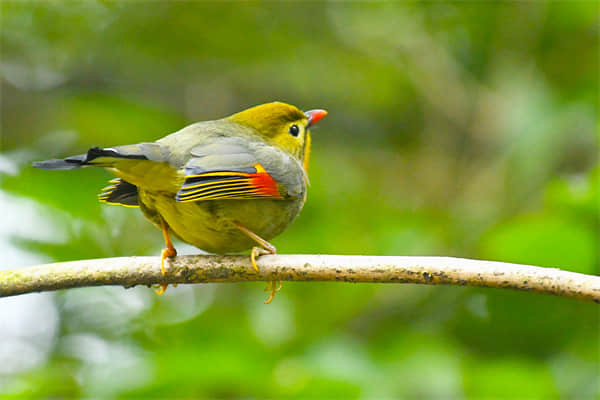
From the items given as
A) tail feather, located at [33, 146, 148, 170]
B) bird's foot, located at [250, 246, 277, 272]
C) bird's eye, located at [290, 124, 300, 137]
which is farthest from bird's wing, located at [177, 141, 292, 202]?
bird's eye, located at [290, 124, 300, 137]

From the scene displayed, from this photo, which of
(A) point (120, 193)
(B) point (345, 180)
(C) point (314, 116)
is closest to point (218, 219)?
(A) point (120, 193)

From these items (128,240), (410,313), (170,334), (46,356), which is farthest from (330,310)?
(46,356)

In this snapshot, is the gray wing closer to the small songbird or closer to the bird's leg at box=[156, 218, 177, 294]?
the small songbird

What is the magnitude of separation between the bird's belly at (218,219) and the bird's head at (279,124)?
649mm

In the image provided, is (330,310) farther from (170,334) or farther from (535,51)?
(535,51)

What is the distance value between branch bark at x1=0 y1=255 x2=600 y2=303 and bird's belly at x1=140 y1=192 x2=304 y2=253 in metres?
0.29

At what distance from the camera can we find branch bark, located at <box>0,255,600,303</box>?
7.68 ft

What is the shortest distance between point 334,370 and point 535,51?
11.6 feet

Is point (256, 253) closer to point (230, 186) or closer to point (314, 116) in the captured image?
point (230, 186)

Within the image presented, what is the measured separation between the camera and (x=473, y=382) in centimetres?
317

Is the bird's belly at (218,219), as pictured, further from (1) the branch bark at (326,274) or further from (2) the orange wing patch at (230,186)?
(1) the branch bark at (326,274)

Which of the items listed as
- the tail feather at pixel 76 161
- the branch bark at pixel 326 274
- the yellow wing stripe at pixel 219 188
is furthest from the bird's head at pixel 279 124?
the tail feather at pixel 76 161

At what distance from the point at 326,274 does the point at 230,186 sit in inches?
25.3

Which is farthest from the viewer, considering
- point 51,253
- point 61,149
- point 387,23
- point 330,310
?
point 387,23
